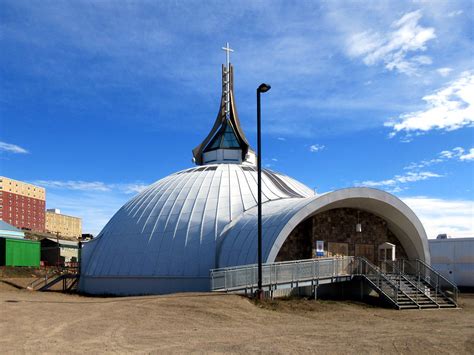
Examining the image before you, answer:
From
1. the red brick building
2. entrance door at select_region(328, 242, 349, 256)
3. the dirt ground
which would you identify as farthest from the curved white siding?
the red brick building

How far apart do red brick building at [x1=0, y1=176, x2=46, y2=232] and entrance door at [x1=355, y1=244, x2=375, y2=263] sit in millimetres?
107873

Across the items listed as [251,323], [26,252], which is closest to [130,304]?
[251,323]

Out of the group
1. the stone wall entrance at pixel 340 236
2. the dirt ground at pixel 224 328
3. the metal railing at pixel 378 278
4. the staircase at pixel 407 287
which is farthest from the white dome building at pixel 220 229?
the dirt ground at pixel 224 328

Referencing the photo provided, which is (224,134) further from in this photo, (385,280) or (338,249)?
(385,280)

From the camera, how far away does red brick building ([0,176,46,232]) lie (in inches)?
4774

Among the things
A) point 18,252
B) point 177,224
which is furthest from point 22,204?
point 177,224

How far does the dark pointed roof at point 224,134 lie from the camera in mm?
33594

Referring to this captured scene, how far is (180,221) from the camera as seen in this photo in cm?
2550

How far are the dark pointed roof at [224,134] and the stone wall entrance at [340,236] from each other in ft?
31.7

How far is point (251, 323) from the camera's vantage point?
1452 cm

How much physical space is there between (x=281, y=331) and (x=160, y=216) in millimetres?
14589

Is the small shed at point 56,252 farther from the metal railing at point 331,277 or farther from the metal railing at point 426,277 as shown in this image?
the metal railing at point 331,277

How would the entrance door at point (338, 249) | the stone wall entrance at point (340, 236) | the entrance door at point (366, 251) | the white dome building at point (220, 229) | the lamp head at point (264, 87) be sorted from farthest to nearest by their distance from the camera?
1. the entrance door at point (366, 251)
2. the entrance door at point (338, 249)
3. the stone wall entrance at point (340, 236)
4. the white dome building at point (220, 229)
5. the lamp head at point (264, 87)

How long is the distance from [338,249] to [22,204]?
380ft
